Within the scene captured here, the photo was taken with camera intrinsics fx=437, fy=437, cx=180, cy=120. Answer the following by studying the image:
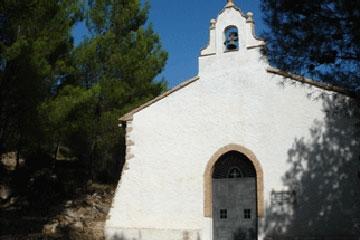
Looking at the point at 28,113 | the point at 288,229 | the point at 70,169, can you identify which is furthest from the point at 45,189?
the point at 288,229

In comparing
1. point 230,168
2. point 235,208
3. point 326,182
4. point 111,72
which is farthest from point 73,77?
point 326,182

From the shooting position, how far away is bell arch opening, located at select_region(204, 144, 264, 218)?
12.5 meters

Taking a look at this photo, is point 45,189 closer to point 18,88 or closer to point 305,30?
point 18,88

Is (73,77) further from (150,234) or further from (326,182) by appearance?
(326,182)

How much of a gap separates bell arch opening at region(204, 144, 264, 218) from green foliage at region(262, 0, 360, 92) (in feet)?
12.7

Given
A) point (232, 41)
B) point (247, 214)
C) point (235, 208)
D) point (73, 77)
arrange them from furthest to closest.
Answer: point (73, 77) < point (232, 41) < point (235, 208) < point (247, 214)

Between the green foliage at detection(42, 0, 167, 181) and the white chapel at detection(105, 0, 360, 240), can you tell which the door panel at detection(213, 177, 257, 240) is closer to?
the white chapel at detection(105, 0, 360, 240)

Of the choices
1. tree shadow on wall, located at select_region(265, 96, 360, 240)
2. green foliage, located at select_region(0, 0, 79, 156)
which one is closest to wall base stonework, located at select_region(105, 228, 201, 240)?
tree shadow on wall, located at select_region(265, 96, 360, 240)

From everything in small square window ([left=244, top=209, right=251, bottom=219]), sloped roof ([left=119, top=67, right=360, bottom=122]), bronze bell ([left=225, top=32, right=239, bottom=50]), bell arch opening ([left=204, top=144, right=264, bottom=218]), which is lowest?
small square window ([left=244, top=209, right=251, bottom=219])

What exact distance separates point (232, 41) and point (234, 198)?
4.82 meters

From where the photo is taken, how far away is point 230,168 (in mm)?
13211

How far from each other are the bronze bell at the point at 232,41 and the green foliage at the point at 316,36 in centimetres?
420

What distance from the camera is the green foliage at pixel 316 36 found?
28.4ft

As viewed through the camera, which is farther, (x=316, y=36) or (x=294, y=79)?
(x=294, y=79)
